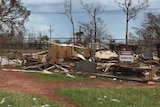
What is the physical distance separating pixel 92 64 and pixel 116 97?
928 centimetres

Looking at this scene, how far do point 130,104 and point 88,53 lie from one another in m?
15.4

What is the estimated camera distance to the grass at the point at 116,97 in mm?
12120

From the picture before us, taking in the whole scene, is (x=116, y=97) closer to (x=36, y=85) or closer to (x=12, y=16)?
(x=36, y=85)

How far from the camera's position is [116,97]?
13.4m

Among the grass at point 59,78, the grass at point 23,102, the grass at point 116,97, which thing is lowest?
the grass at point 59,78

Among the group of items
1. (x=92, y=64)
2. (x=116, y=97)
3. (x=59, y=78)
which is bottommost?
(x=59, y=78)

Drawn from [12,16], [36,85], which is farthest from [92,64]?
[12,16]

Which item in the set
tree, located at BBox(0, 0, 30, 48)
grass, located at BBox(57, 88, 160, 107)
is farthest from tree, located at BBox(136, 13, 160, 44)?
grass, located at BBox(57, 88, 160, 107)

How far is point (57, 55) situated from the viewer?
85.3 feet

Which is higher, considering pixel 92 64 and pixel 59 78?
pixel 92 64

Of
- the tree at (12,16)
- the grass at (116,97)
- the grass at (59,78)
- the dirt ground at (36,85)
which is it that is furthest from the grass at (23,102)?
the tree at (12,16)

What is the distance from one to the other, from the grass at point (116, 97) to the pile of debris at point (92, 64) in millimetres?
→ 5702

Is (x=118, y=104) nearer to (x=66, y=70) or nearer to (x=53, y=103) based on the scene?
(x=53, y=103)

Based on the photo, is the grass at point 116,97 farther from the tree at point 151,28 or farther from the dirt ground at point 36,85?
the tree at point 151,28
